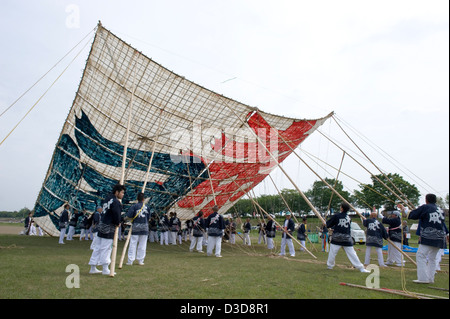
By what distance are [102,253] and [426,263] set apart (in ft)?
25.0

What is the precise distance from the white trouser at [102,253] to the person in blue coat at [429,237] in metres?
7.14

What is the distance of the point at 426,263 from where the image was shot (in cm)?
721

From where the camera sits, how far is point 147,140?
15.2 metres

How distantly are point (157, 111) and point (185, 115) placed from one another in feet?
4.35

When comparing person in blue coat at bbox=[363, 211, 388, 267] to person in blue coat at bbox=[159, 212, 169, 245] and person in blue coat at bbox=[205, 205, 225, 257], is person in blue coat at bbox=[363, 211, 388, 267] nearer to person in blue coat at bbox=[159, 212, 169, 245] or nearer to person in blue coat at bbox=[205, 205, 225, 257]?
person in blue coat at bbox=[205, 205, 225, 257]

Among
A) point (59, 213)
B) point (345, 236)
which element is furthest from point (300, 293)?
point (59, 213)

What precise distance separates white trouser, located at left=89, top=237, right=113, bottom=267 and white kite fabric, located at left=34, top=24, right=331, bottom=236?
4.49 metres

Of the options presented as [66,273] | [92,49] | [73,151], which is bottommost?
[66,273]

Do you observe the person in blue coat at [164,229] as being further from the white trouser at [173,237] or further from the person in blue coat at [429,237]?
the person in blue coat at [429,237]

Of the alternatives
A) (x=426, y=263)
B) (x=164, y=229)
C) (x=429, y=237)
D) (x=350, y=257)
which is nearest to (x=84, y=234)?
(x=164, y=229)

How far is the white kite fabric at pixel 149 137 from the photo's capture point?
42.5ft

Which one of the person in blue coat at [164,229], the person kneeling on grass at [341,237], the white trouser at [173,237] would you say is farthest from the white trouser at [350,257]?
the white trouser at [173,237]

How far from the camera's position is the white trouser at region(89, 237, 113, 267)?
280 inches
